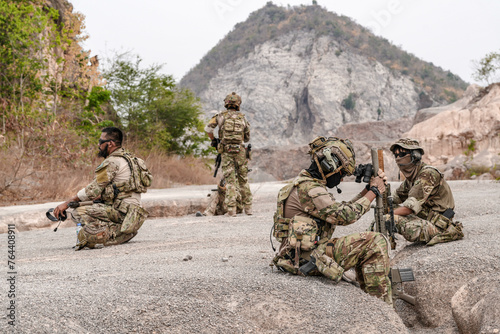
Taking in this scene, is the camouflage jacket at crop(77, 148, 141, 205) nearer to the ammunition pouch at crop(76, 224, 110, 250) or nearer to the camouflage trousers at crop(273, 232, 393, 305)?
the ammunition pouch at crop(76, 224, 110, 250)

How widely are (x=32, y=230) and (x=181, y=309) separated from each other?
5.75m

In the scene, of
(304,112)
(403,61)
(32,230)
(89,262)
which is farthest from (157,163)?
(403,61)

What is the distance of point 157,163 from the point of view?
52.1 feet

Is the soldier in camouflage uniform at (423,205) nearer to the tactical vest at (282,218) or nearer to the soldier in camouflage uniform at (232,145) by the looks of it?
the tactical vest at (282,218)

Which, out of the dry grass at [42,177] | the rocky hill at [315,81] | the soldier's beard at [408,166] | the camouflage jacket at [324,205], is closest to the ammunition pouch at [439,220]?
the soldier's beard at [408,166]

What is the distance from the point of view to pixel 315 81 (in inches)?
2393

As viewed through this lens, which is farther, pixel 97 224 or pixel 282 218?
pixel 97 224

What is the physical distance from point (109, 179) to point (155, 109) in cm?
1373

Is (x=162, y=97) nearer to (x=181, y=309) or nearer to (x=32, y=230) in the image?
(x=32, y=230)

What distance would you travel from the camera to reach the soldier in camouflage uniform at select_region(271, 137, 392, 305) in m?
3.20

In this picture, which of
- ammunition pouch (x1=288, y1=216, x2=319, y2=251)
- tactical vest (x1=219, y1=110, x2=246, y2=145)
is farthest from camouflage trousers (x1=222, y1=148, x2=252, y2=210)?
ammunition pouch (x1=288, y1=216, x2=319, y2=251)

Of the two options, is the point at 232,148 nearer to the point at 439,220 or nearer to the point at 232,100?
the point at 232,100

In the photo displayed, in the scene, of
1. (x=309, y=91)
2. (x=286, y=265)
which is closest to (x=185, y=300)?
(x=286, y=265)

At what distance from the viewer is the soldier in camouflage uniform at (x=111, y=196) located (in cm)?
536
